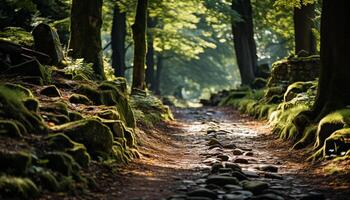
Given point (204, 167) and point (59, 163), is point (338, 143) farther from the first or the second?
Result: point (59, 163)

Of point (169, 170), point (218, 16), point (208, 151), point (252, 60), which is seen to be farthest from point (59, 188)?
point (252, 60)

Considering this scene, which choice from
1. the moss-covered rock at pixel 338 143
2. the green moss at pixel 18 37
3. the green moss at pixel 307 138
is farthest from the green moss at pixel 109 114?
the green moss at pixel 307 138

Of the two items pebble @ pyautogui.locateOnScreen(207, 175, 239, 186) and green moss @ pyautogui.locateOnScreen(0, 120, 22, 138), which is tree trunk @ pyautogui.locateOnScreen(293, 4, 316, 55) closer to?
pebble @ pyautogui.locateOnScreen(207, 175, 239, 186)

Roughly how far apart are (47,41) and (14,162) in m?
6.69

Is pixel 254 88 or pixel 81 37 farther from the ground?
pixel 81 37

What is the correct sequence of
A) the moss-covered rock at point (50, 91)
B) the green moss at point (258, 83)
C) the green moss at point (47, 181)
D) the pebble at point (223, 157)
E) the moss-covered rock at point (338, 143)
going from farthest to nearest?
1. the green moss at point (258, 83)
2. the pebble at point (223, 157)
3. the moss-covered rock at point (50, 91)
4. the moss-covered rock at point (338, 143)
5. the green moss at point (47, 181)

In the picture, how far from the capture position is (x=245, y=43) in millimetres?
30000

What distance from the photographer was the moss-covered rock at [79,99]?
10795 millimetres

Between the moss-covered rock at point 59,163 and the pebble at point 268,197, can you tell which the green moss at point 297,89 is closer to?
the pebble at point 268,197

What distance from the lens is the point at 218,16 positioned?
27922 mm

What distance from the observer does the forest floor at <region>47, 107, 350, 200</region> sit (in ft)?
24.8

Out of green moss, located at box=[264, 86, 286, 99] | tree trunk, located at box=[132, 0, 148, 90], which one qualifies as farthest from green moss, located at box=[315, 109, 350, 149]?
tree trunk, located at box=[132, 0, 148, 90]

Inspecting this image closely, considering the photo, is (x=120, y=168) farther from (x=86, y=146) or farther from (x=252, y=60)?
(x=252, y=60)

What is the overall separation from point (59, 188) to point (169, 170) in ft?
10.3
